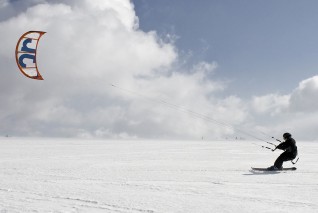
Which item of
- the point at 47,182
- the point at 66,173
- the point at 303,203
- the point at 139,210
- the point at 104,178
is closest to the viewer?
the point at 139,210

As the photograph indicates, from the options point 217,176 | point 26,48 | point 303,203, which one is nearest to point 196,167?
point 217,176

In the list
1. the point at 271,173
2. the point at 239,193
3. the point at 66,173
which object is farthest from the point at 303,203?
the point at 66,173

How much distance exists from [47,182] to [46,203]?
100 inches

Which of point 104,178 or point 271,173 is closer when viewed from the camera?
point 104,178

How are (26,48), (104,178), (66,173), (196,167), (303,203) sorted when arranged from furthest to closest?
(26,48), (196,167), (66,173), (104,178), (303,203)

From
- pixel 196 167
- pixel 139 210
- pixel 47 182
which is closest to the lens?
pixel 139 210

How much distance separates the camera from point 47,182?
9031mm

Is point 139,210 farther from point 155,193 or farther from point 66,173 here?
point 66,173

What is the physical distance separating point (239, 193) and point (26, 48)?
11.5 m

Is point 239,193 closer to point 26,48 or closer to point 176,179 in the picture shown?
point 176,179

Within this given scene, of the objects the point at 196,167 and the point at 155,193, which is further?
the point at 196,167

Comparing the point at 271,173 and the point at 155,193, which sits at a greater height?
the point at 271,173

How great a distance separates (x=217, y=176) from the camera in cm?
1006

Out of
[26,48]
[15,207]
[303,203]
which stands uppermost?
[26,48]
